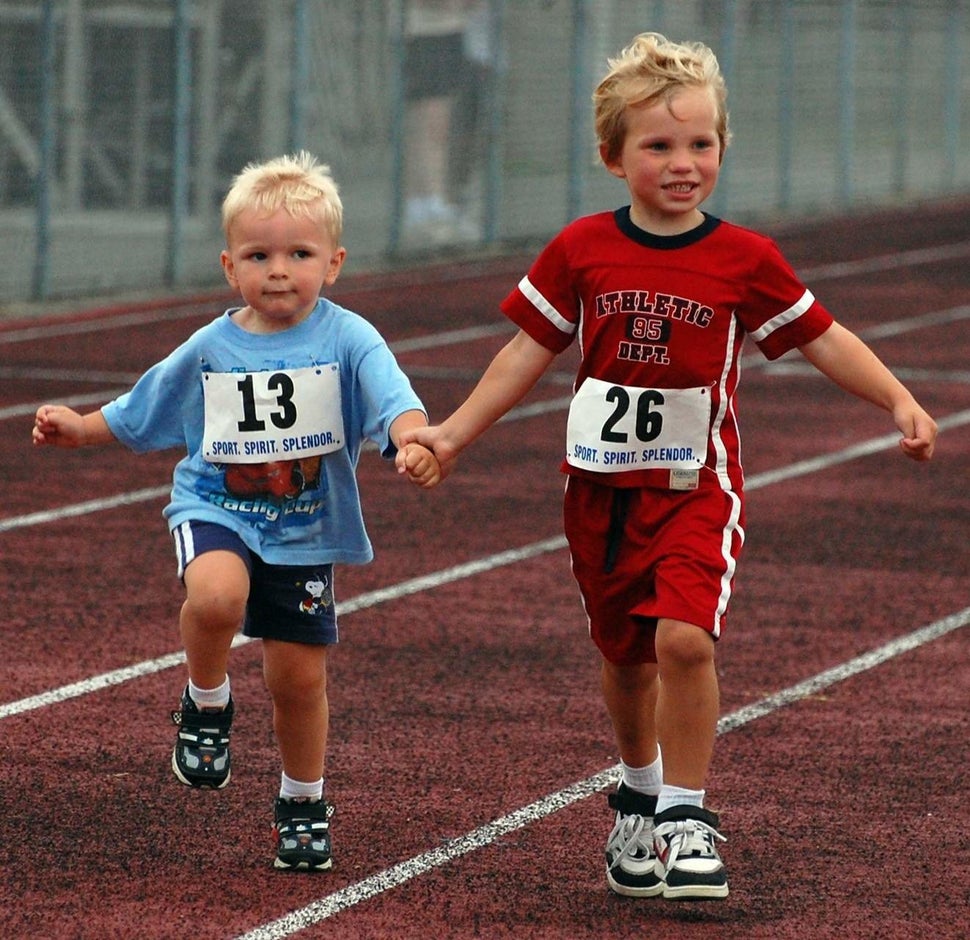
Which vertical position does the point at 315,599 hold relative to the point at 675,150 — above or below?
below

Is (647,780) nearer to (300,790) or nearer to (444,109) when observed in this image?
(300,790)

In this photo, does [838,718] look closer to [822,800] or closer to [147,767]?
[822,800]

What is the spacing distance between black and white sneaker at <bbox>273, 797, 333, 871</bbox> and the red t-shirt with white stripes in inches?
38.7

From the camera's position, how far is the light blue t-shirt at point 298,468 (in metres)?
5.16

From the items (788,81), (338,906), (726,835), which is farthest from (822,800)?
(788,81)

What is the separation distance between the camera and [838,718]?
6.96 meters

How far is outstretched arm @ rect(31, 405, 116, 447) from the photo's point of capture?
5.30 m

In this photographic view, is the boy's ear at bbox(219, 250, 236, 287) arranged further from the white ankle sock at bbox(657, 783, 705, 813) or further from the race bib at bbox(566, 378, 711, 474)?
the white ankle sock at bbox(657, 783, 705, 813)

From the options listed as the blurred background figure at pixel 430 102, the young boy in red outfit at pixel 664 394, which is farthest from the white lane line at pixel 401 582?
the blurred background figure at pixel 430 102

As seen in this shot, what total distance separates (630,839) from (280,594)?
953 millimetres

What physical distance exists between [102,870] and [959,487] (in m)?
7.31

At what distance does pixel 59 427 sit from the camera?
530cm

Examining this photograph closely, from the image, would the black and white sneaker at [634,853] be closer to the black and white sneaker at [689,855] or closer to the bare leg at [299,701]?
the black and white sneaker at [689,855]

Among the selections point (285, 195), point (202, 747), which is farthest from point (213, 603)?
point (285, 195)
